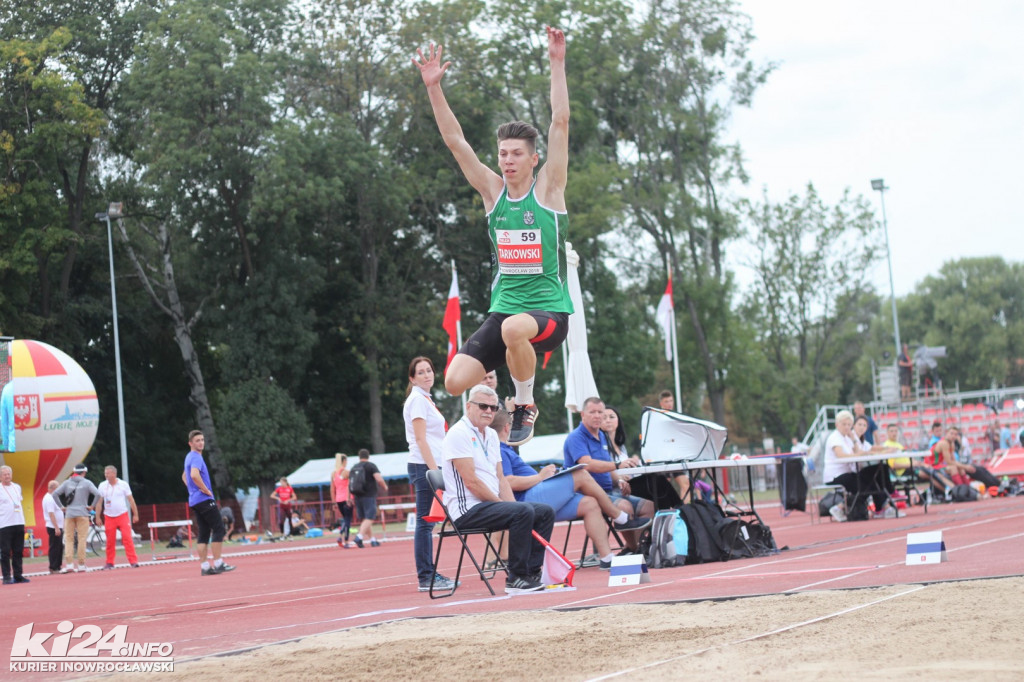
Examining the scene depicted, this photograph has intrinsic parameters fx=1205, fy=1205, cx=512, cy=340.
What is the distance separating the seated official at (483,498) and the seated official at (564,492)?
44.9 inches

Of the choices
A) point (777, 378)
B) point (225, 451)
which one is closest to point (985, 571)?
point (225, 451)

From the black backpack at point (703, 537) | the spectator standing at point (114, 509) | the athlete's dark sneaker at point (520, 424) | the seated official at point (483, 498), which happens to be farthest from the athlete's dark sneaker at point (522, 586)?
the spectator standing at point (114, 509)

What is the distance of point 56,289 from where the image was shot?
3962 centimetres

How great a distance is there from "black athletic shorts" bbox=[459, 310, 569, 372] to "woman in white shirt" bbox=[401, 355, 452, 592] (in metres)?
3.10

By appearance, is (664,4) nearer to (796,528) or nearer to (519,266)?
(796,528)

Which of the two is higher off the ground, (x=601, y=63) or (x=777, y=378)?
(x=601, y=63)

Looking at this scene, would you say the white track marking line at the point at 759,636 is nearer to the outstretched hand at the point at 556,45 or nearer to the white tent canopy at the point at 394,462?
the outstretched hand at the point at 556,45

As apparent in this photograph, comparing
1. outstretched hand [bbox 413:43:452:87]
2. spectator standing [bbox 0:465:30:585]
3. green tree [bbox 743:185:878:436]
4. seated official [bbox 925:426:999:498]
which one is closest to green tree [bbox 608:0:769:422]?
green tree [bbox 743:185:878:436]

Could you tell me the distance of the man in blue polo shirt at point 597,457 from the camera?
35.0ft

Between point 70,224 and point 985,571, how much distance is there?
3667 cm

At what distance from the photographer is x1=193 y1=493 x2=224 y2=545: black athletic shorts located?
47.2ft

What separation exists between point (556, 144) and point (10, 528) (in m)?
12.5

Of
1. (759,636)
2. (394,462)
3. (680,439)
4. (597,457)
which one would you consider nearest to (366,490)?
(597,457)

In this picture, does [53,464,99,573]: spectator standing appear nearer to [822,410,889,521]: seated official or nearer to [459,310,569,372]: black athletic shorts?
[822,410,889,521]: seated official
